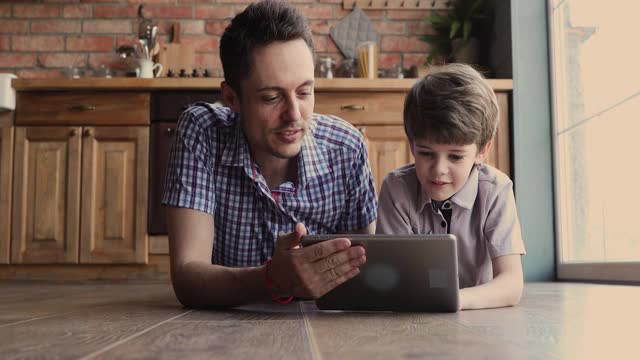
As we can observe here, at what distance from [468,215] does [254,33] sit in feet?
2.02

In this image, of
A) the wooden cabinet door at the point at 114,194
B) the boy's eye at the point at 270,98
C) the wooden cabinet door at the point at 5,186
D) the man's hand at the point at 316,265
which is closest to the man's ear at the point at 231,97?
Result: the boy's eye at the point at 270,98

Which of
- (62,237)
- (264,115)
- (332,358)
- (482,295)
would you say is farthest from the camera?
(62,237)

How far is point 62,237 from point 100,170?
369mm

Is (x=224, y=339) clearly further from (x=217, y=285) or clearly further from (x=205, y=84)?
(x=205, y=84)

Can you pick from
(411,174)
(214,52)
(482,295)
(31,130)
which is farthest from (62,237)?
(482,295)

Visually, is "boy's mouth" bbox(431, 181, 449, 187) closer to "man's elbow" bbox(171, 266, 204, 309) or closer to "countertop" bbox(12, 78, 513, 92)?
"man's elbow" bbox(171, 266, 204, 309)

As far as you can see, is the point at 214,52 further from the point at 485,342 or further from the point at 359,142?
the point at 485,342

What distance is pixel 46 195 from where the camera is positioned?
3227mm

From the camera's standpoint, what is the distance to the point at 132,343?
83 centimetres

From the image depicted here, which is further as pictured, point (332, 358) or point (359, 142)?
point (359, 142)

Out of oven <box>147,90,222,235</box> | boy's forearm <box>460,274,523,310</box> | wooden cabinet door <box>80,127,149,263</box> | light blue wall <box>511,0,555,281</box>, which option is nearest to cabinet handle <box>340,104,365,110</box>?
oven <box>147,90,222,235</box>

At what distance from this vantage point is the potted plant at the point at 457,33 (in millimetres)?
3553

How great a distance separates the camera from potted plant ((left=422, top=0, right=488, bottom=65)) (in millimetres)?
3553

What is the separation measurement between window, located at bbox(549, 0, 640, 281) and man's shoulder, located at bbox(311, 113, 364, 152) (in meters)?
1.29
